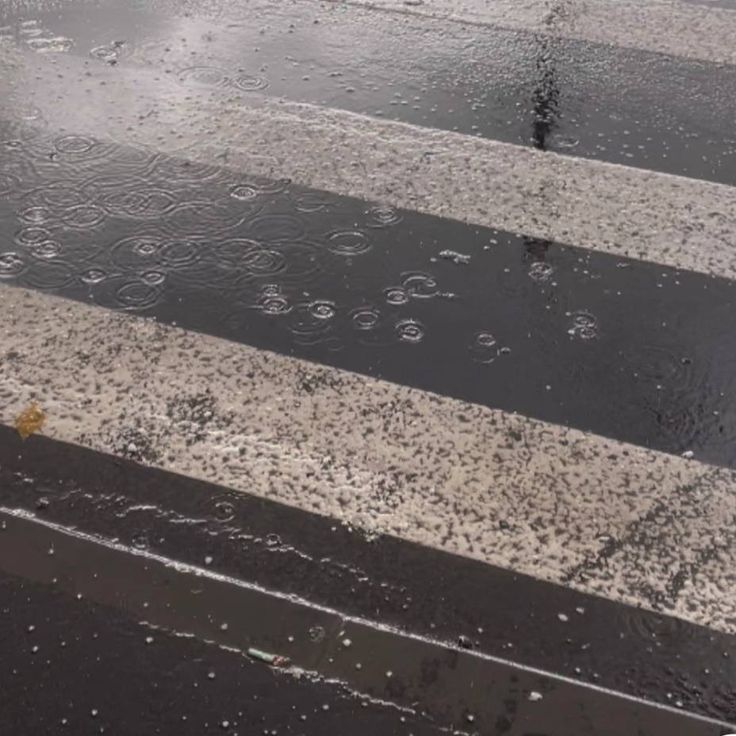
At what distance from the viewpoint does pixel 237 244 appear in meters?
3.07

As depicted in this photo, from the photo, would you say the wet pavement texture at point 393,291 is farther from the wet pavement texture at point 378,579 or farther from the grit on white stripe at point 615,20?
A: the grit on white stripe at point 615,20

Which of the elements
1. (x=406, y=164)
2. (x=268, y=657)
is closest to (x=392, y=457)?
(x=268, y=657)

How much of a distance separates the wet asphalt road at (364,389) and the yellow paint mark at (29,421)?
0.02 meters

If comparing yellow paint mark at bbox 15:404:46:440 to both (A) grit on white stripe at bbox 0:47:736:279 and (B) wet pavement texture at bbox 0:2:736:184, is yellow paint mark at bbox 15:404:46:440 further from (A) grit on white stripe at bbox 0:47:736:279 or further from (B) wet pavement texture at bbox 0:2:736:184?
(B) wet pavement texture at bbox 0:2:736:184

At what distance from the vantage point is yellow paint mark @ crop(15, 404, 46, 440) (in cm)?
244

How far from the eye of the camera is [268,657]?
1986 mm

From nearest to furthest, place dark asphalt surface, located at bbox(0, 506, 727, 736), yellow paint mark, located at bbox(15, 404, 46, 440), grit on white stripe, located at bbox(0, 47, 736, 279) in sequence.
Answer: dark asphalt surface, located at bbox(0, 506, 727, 736)
yellow paint mark, located at bbox(15, 404, 46, 440)
grit on white stripe, located at bbox(0, 47, 736, 279)

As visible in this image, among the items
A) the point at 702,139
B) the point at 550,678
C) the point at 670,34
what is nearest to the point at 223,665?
the point at 550,678

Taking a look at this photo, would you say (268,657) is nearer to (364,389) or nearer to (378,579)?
(378,579)

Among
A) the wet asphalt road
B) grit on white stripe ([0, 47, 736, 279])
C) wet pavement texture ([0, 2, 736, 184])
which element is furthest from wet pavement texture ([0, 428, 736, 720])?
wet pavement texture ([0, 2, 736, 184])

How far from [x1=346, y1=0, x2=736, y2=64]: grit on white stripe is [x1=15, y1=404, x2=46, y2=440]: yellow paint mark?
2794 mm

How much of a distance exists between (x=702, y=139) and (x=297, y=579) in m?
2.41

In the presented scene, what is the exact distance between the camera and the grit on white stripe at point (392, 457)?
2.21 meters

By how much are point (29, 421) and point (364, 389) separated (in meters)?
0.80
